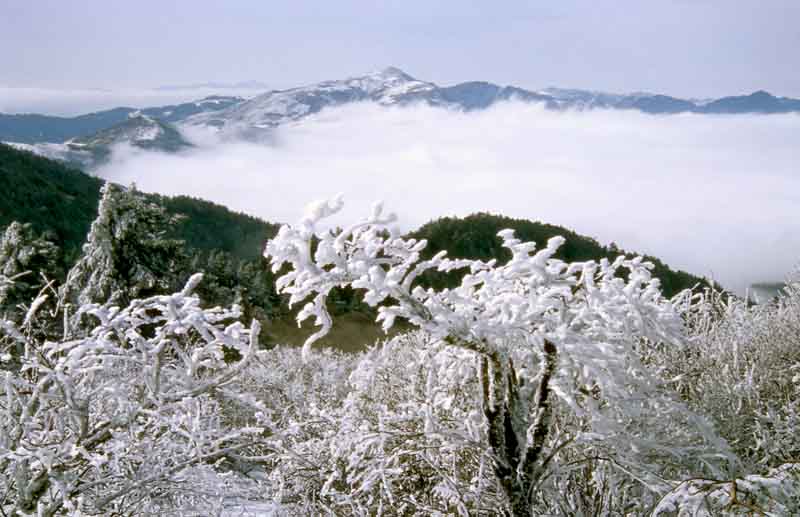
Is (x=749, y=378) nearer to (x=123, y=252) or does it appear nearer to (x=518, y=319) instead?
(x=518, y=319)

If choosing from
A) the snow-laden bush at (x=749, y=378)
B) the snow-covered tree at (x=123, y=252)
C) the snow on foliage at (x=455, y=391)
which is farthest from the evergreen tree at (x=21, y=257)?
the snow-laden bush at (x=749, y=378)

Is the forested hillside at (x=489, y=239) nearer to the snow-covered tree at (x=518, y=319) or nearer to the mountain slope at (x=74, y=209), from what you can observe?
the mountain slope at (x=74, y=209)

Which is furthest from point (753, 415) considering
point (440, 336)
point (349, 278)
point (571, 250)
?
point (571, 250)

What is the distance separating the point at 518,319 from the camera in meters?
3.32

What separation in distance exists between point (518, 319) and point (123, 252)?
22.0 m

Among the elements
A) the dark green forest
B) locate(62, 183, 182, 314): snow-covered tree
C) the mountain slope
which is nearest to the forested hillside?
the dark green forest

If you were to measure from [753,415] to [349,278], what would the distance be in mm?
6441

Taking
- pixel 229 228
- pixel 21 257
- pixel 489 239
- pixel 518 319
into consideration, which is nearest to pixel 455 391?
pixel 518 319

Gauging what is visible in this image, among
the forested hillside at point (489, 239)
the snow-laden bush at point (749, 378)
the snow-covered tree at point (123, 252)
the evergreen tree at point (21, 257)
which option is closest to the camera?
the snow-laden bush at point (749, 378)

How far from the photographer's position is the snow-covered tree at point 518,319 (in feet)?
10.2

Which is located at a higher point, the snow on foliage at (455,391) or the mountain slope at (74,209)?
the snow on foliage at (455,391)

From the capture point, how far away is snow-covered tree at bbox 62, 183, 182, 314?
21.5 meters

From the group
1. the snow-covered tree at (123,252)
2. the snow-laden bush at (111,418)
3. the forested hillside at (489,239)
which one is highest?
the snow-laden bush at (111,418)

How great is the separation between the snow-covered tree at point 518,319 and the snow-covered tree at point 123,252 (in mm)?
19716
